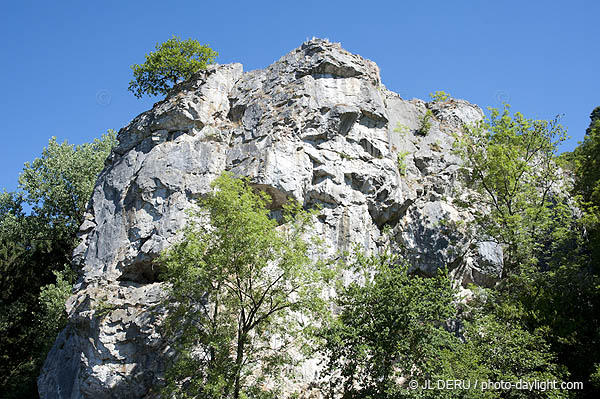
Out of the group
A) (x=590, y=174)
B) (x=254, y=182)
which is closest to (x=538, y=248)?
(x=590, y=174)

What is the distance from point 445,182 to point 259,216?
13051mm

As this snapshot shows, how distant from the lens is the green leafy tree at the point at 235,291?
15.8m

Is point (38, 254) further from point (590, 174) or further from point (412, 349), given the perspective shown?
point (590, 174)

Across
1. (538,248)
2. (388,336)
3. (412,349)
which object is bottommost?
(412,349)

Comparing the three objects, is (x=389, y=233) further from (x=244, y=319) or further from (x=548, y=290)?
(x=244, y=319)

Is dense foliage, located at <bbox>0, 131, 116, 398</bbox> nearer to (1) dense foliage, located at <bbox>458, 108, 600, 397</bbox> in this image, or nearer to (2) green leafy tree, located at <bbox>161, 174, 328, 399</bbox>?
(2) green leafy tree, located at <bbox>161, 174, 328, 399</bbox>

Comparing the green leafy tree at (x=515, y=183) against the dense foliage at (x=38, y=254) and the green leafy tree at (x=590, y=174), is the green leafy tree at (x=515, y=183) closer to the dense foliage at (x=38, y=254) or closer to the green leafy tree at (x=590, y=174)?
the green leafy tree at (x=590, y=174)

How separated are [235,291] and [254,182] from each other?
6.60 metres

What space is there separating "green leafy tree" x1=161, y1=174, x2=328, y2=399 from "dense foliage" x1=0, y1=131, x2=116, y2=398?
13542 millimetres

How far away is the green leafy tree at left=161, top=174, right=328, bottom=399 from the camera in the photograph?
15.8m

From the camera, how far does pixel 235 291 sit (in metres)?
16.6

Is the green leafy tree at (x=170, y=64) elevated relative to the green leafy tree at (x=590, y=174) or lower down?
elevated

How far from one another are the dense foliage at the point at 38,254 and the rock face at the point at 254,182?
6.98 meters

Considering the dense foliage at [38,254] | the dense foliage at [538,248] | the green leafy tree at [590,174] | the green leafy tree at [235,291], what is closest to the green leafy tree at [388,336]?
the green leafy tree at [235,291]
